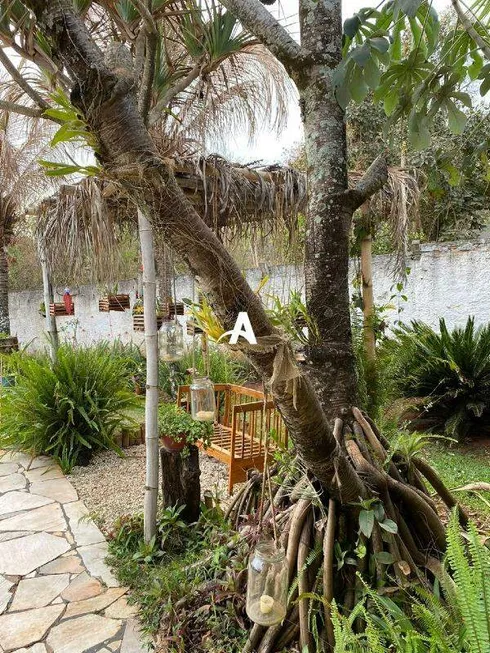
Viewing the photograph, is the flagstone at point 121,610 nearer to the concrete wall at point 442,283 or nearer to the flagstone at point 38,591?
the flagstone at point 38,591

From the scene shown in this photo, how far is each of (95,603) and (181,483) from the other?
2.40ft

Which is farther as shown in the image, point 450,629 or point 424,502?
point 424,502

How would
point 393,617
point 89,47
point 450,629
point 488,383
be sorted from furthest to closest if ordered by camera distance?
point 488,383
point 393,617
point 450,629
point 89,47

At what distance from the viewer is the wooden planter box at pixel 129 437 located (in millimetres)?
4473

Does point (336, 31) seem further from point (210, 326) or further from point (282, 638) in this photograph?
point (282, 638)

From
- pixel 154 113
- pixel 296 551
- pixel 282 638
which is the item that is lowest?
pixel 282 638

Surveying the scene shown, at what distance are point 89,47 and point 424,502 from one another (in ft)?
5.92

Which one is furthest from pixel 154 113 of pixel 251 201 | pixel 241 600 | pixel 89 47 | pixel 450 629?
pixel 450 629

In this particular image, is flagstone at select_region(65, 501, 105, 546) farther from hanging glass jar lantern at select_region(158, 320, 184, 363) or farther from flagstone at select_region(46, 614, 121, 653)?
hanging glass jar lantern at select_region(158, 320, 184, 363)

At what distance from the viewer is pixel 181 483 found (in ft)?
8.92

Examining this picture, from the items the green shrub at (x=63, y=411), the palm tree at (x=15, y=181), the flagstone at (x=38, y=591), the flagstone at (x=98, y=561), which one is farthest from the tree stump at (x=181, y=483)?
the palm tree at (x=15, y=181)

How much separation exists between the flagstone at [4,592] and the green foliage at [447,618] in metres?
1.71

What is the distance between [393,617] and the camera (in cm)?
155

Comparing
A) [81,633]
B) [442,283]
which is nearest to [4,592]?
[81,633]
